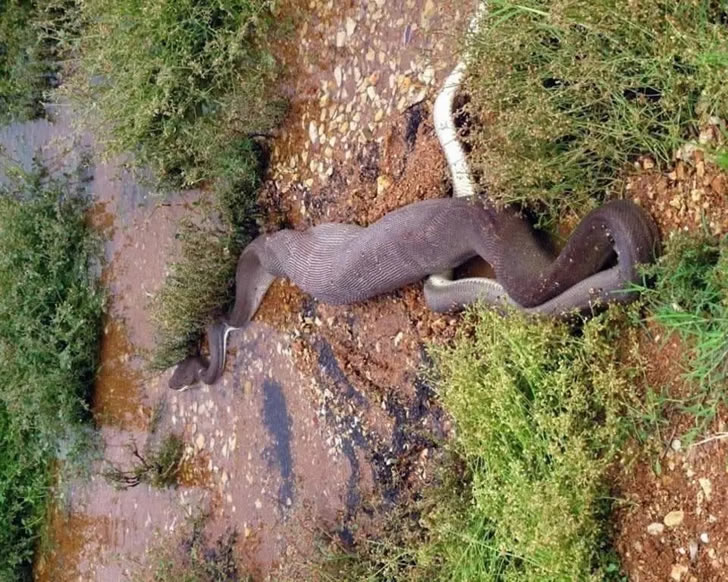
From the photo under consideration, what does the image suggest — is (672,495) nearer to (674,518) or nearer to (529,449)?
(674,518)

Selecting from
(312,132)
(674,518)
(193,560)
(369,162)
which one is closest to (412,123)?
(369,162)

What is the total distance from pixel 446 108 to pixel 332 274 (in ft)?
3.53

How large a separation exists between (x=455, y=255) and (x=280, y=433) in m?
1.95

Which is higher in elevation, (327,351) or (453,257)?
(453,257)

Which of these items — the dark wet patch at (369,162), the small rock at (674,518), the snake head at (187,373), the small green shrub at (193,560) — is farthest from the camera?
the snake head at (187,373)

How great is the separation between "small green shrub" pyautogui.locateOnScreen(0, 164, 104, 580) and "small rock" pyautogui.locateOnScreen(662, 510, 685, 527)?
4.99 meters

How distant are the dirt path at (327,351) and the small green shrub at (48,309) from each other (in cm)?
89

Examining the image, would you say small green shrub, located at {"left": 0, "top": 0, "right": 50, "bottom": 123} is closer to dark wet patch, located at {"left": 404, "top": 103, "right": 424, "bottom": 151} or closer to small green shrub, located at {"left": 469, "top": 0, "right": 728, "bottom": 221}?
dark wet patch, located at {"left": 404, "top": 103, "right": 424, "bottom": 151}

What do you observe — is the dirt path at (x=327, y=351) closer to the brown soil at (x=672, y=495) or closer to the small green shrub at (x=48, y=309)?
the small green shrub at (x=48, y=309)

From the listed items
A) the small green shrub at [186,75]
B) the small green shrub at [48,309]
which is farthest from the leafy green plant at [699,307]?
the small green shrub at [48,309]

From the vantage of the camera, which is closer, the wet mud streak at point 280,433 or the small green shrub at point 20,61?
the wet mud streak at point 280,433

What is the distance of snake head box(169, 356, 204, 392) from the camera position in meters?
5.98

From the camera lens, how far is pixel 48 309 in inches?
277

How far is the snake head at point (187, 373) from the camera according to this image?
19.6ft
